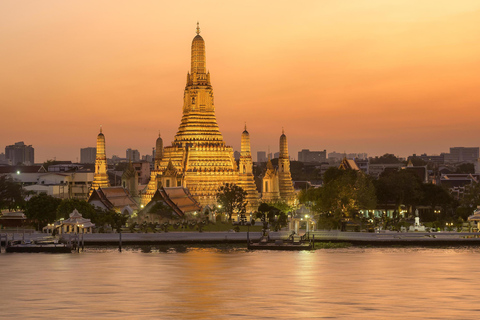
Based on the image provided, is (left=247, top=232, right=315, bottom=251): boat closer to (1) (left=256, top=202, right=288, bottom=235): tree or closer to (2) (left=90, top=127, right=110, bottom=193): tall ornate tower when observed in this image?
(1) (left=256, top=202, right=288, bottom=235): tree

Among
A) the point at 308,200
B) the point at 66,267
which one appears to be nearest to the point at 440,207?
the point at 308,200

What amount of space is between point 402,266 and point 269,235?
20.5m

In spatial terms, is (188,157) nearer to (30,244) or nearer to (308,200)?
(308,200)

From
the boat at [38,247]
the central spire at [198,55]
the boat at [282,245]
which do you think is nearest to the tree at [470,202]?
the boat at [282,245]

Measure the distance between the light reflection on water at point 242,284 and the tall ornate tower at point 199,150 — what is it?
95.6 ft

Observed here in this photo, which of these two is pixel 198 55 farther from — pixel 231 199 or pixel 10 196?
pixel 10 196

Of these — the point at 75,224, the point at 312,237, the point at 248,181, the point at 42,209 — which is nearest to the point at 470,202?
the point at 248,181

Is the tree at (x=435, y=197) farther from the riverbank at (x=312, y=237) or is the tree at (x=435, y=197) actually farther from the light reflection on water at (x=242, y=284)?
the light reflection on water at (x=242, y=284)

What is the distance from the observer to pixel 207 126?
10544 centimetres

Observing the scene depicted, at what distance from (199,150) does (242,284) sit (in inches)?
2042

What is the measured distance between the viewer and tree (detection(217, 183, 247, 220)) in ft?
312

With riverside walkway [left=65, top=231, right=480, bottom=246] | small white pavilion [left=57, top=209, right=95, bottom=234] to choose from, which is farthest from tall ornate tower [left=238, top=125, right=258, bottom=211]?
small white pavilion [left=57, top=209, right=95, bottom=234]

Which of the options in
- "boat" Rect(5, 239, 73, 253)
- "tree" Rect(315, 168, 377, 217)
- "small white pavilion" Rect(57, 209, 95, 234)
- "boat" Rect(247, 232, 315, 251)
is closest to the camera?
"boat" Rect(5, 239, 73, 253)

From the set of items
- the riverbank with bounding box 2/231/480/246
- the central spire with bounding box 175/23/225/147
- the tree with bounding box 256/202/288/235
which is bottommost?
the riverbank with bounding box 2/231/480/246
